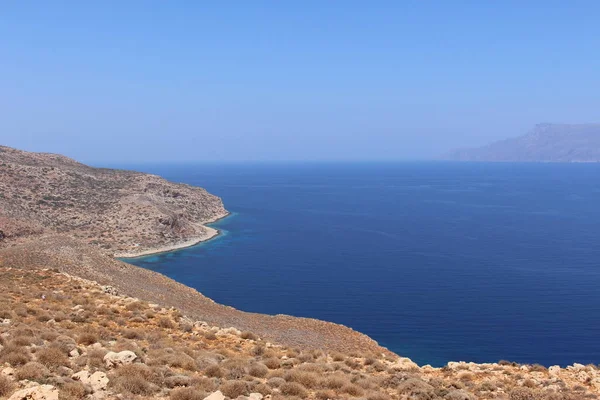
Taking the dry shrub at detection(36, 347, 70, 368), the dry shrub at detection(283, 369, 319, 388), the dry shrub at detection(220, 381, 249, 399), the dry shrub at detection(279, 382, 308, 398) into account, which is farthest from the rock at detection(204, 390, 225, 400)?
the dry shrub at detection(36, 347, 70, 368)

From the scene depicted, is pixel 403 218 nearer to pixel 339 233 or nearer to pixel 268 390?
pixel 339 233

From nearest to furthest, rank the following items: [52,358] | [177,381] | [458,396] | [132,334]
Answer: [177,381], [52,358], [458,396], [132,334]

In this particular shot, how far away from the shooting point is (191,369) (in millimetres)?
15336

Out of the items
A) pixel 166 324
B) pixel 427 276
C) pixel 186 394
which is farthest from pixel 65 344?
pixel 427 276

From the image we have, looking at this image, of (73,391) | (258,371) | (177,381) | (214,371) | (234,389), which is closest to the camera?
(73,391)

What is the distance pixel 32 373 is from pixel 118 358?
8.25ft

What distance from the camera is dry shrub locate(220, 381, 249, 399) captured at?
42.6 ft

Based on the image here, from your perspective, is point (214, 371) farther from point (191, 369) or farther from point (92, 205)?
point (92, 205)

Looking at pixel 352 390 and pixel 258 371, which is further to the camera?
pixel 258 371

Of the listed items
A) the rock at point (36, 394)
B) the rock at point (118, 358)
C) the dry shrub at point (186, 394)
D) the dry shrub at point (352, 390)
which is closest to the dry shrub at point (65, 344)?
the rock at point (118, 358)

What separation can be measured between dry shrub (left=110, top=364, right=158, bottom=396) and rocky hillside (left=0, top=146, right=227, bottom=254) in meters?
60.4

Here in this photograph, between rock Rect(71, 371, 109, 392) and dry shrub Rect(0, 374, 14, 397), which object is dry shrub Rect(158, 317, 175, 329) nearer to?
rock Rect(71, 371, 109, 392)

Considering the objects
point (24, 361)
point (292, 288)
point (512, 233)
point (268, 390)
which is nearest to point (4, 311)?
point (24, 361)

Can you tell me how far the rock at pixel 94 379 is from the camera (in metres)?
12.2
